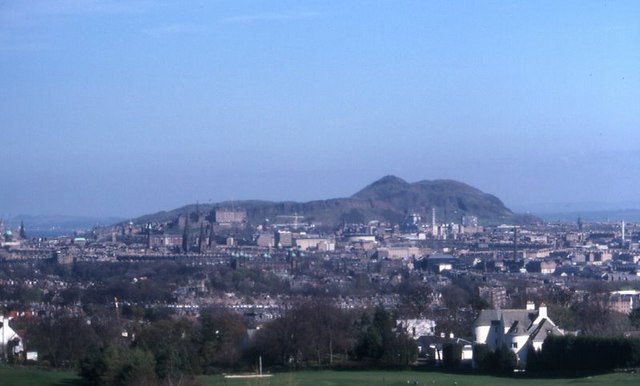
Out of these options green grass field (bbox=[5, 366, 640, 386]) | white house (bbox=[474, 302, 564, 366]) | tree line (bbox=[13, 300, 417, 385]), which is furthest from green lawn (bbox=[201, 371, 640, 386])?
white house (bbox=[474, 302, 564, 366])

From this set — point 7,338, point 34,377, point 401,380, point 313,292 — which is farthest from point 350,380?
point 313,292

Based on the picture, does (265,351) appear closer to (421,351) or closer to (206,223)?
(421,351)

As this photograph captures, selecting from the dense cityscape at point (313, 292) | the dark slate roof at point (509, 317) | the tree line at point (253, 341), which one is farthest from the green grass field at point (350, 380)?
the dark slate roof at point (509, 317)

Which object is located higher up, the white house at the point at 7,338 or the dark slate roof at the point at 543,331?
the dark slate roof at the point at 543,331

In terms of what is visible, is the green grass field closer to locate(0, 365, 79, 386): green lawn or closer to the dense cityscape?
locate(0, 365, 79, 386): green lawn

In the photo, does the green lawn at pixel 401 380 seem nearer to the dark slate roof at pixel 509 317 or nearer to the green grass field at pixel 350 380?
the green grass field at pixel 350 380

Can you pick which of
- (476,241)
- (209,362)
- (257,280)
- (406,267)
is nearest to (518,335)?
(209,362)

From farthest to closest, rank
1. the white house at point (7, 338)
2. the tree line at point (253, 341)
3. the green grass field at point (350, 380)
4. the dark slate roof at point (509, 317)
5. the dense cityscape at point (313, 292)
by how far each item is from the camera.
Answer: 1. the white house at point (7, 338)
2. the dark slate roof at point (509, 317)
3. the dense cityscape at point (313, 292)
4. the tree line at point (253, 341)
5. the green grass field at point (350, 380)
